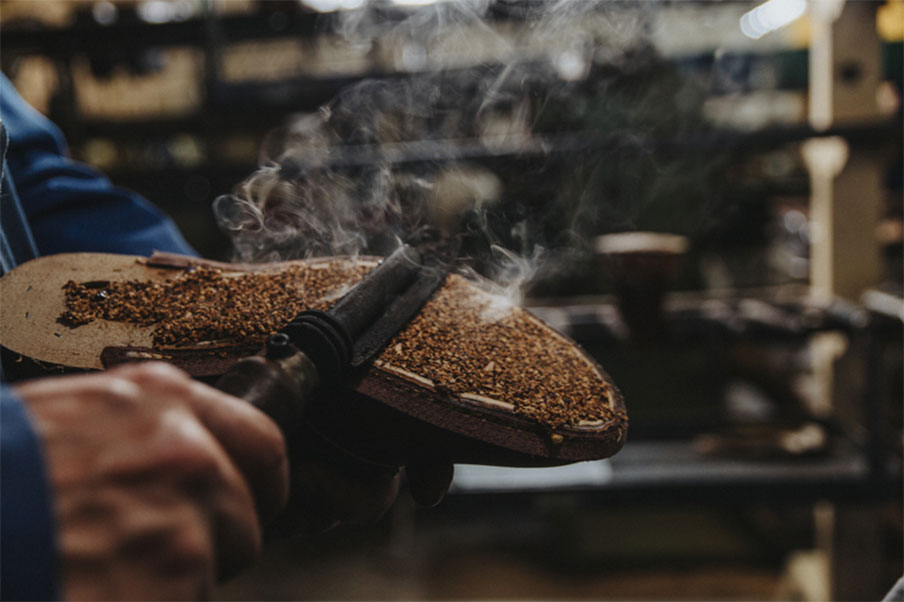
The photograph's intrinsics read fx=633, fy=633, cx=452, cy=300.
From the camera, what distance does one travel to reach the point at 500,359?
696 millimetres

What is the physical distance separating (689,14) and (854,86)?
2.45 ft

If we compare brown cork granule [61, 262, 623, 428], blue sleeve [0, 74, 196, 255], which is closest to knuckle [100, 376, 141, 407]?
brown cork granule [61, 262, 623, 428]

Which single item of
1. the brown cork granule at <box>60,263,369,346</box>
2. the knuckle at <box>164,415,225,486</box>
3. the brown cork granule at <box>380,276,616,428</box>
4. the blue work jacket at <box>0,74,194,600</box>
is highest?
the blue work jacket at <box>0,74,194,600</box>

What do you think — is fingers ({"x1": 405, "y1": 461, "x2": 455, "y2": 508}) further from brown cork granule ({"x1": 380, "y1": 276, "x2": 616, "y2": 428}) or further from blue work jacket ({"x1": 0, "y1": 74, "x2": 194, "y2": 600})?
blue work jacket ({"x1": 0, "y1": 74, "x2": 194, "y2": 600})

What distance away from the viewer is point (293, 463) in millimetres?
697

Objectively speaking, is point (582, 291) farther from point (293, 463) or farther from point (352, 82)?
point (293, 463)

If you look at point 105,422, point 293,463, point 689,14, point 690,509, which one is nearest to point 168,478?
point 105,422

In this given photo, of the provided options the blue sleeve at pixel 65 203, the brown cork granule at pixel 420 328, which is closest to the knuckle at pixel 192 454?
the brown cork granule at pixel 420 328

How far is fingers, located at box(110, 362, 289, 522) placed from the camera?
0.39 m

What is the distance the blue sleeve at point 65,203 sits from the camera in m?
0.94

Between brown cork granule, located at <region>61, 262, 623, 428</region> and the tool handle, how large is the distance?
0.14m

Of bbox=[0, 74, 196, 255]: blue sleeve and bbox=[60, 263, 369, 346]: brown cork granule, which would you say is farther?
bbox=[0, 74, 196, 255]: blue sleeve

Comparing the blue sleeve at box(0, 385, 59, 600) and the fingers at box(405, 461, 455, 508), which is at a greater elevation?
the blue sleeve at box(0, 385, 59, 600)

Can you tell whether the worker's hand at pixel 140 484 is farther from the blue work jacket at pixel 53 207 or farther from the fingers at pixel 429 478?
the blue work jacket at pixel 53 207
